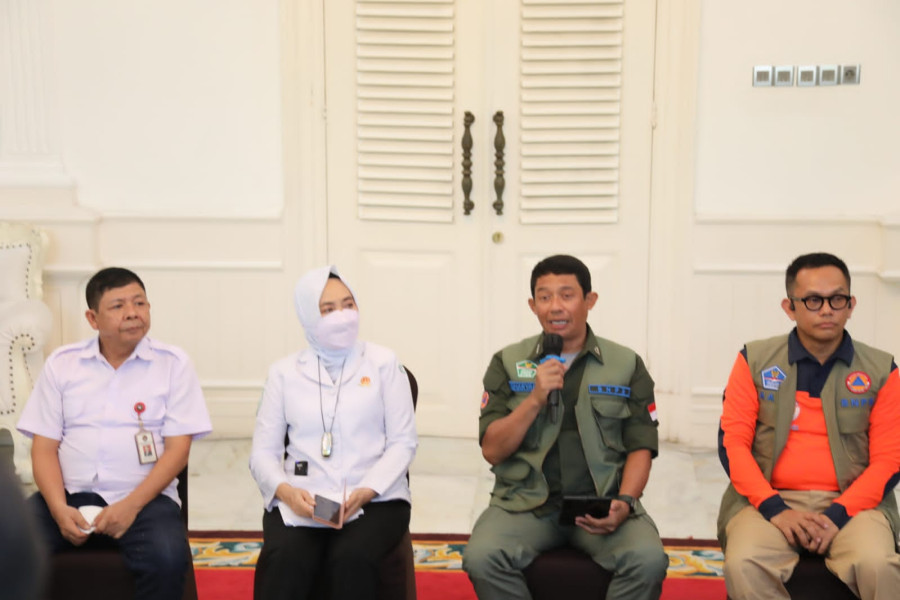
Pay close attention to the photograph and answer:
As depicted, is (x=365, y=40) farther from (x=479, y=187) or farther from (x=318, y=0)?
(x=479, y=187)

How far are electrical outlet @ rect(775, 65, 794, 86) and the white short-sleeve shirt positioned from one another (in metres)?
2.89

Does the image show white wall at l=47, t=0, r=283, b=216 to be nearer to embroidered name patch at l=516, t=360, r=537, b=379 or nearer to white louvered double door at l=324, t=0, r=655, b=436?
white louvered double door at l=324, t=0, r=655, b=436

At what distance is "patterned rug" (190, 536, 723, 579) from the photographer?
12.3ft

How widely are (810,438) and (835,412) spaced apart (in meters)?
0.09

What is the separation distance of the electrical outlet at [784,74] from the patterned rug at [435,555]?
2026 millimetres

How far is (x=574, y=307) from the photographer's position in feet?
10.1

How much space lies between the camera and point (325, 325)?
122 inches

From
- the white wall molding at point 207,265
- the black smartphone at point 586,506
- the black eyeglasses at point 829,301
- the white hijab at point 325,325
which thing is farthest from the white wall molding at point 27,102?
the black eyeglasses at point 829,301

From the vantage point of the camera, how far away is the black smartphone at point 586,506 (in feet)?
9.53

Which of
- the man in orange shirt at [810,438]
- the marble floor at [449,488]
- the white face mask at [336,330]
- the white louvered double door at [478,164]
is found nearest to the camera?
the man in orange shirt at [810,438]

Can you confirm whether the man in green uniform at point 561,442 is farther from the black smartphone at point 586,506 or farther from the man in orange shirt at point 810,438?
the man in orange shirt at point 810,438

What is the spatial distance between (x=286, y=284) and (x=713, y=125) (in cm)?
201

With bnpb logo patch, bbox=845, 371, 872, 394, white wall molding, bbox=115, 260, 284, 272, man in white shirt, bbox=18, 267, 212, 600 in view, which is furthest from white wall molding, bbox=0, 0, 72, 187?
bnpb logo patch, bbox=845, 371, 872, 394

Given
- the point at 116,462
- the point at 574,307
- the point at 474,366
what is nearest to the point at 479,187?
the point at 474,366
